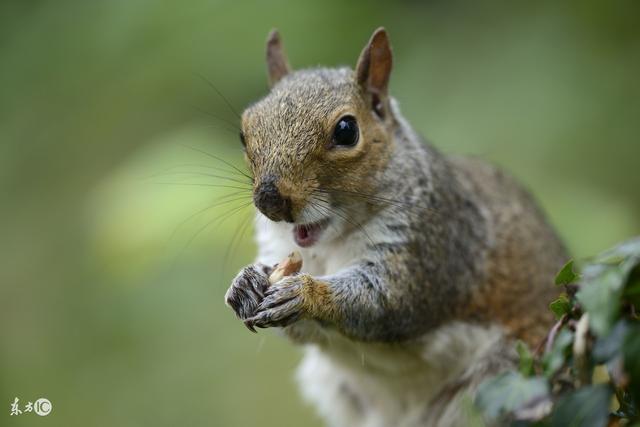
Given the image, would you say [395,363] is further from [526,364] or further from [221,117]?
[221,117]

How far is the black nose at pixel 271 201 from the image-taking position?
206 centimetres

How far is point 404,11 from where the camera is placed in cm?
449

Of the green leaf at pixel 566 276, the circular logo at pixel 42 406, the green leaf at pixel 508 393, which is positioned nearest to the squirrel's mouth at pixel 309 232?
the green leaf at pixel 566 276

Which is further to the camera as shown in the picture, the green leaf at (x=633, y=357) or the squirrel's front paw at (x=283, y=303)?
the squirrel's front paw at (x=283, y=303)

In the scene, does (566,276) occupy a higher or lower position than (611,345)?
higher

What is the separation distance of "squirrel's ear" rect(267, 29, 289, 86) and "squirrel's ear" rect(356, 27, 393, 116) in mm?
363

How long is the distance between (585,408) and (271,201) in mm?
1061

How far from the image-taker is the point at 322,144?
2.24m

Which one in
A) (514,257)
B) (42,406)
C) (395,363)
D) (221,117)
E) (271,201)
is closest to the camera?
(271,201)

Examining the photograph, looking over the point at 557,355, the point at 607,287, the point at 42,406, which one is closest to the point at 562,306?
the point at 557,355

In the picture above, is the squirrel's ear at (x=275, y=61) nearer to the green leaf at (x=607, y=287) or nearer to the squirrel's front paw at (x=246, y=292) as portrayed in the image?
the squirrel's front paw at (x=246, y=292)

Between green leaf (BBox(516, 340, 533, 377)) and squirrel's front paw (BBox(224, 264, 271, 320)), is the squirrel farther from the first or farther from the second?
green leaf (BBox(516, 340, 533, 377))

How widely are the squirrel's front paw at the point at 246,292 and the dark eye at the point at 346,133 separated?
447 mm

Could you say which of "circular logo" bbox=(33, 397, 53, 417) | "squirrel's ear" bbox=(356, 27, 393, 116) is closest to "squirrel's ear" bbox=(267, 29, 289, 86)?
"squirrel's ear" bbox=(356, 27, 393, 116)
